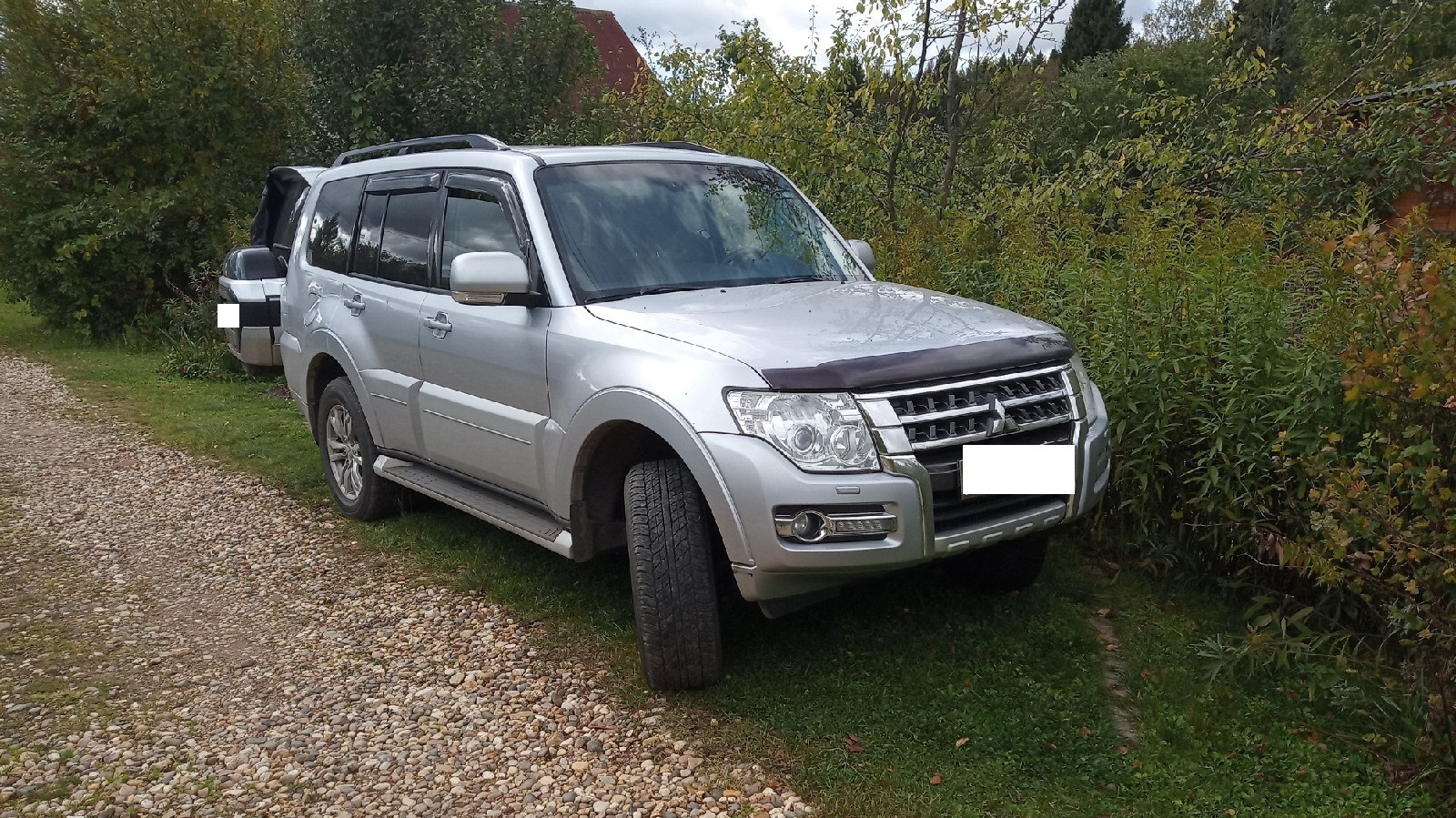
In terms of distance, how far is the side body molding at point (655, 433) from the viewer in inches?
136

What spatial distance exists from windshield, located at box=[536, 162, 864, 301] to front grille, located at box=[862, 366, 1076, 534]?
1.28 metres

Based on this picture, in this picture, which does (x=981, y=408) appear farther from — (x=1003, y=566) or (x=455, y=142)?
(x=455, y=142)

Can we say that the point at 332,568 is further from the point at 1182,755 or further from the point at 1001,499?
the point at 1182,755

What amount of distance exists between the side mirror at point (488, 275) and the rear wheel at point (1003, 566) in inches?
82.1

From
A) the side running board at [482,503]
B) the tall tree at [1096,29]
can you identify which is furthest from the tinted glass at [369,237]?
the tall tree at [1096,29]

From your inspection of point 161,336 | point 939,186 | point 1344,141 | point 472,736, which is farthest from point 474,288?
point 161,336

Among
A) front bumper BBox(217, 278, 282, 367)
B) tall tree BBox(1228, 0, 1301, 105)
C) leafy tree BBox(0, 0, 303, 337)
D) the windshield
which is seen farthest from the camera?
tall tree BBox(1228, 0, 1301, 105)

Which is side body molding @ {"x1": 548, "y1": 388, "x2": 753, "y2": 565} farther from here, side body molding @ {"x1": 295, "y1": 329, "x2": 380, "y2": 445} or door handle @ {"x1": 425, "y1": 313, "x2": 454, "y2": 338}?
side body molding @ {"x1": 295, "y1": 329, "x2": 380, "y2": 445}

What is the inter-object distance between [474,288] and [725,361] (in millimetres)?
1135

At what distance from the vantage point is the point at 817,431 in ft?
11.1

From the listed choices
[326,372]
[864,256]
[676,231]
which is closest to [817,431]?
[676,231]

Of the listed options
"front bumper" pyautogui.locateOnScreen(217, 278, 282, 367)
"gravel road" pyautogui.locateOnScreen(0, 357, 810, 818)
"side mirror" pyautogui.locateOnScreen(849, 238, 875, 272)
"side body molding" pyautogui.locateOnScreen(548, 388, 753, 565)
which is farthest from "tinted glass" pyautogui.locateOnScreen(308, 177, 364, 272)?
"side mirror" pyautogui.locateOnScreen(849, 238, 875, 272)

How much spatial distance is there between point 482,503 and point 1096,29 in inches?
1407

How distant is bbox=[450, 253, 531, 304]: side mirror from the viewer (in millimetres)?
4090
